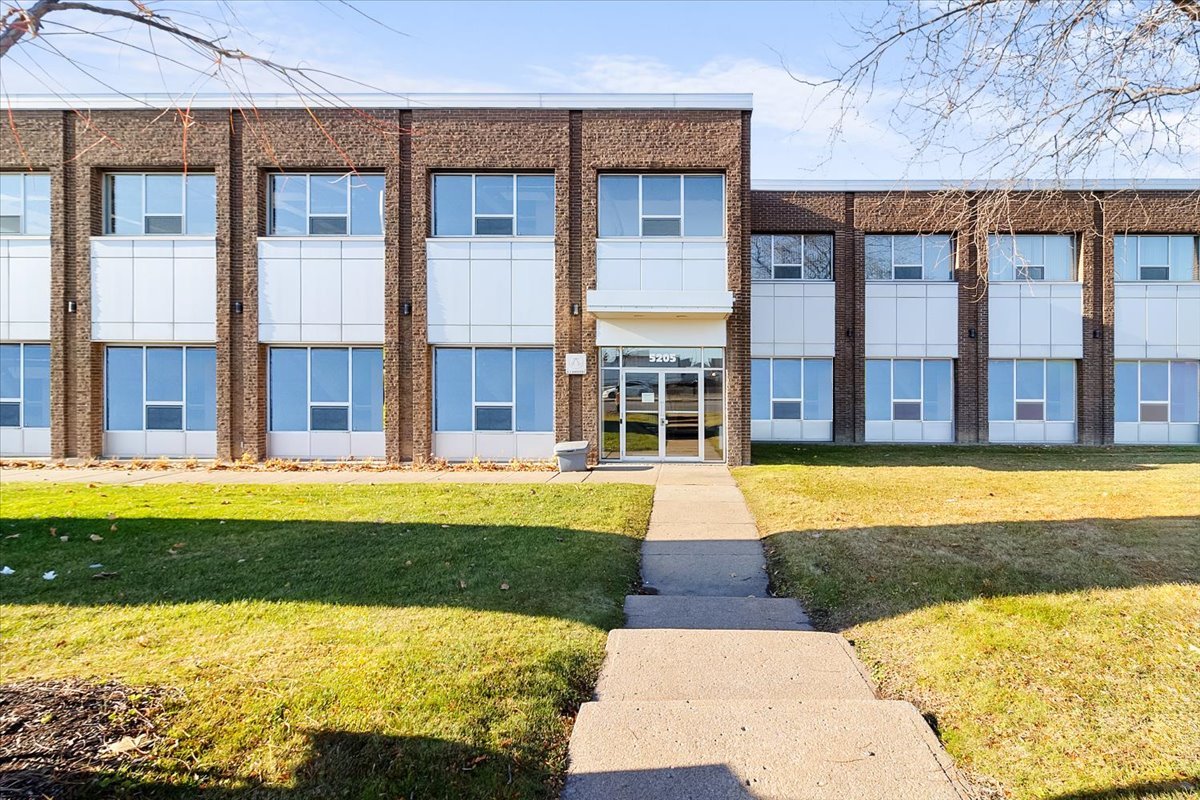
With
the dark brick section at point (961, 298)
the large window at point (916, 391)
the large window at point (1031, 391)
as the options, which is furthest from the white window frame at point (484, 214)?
the large window at point (1031, 391)

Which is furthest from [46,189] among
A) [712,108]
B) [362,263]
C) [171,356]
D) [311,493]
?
[712,108]

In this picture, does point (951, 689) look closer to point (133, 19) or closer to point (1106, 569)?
point (1106, 569)

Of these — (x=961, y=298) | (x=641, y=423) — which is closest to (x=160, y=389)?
(x=641, y=423)

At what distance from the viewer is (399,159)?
1612cm

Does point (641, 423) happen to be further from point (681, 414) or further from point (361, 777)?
point (361, 777)

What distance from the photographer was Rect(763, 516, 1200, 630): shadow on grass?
5.54m

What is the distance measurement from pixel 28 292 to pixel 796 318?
2225cm

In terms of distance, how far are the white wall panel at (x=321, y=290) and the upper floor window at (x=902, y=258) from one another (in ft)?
52.4

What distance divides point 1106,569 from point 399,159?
1612 centimetres

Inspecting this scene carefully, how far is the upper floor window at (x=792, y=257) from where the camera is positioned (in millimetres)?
21703

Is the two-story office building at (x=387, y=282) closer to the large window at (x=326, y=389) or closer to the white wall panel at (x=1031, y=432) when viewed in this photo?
the large window at (x=326, y=389)

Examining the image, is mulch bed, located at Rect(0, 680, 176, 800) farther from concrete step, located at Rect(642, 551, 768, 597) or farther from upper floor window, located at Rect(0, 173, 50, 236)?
upper floor window, located at Rect(0, 173, 50, 236)

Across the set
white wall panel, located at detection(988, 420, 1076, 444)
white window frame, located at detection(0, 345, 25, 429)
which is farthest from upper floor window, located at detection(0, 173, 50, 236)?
white wall panel, located at detection(988, 420, 1076, 444)

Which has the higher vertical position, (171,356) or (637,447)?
(171,356)
